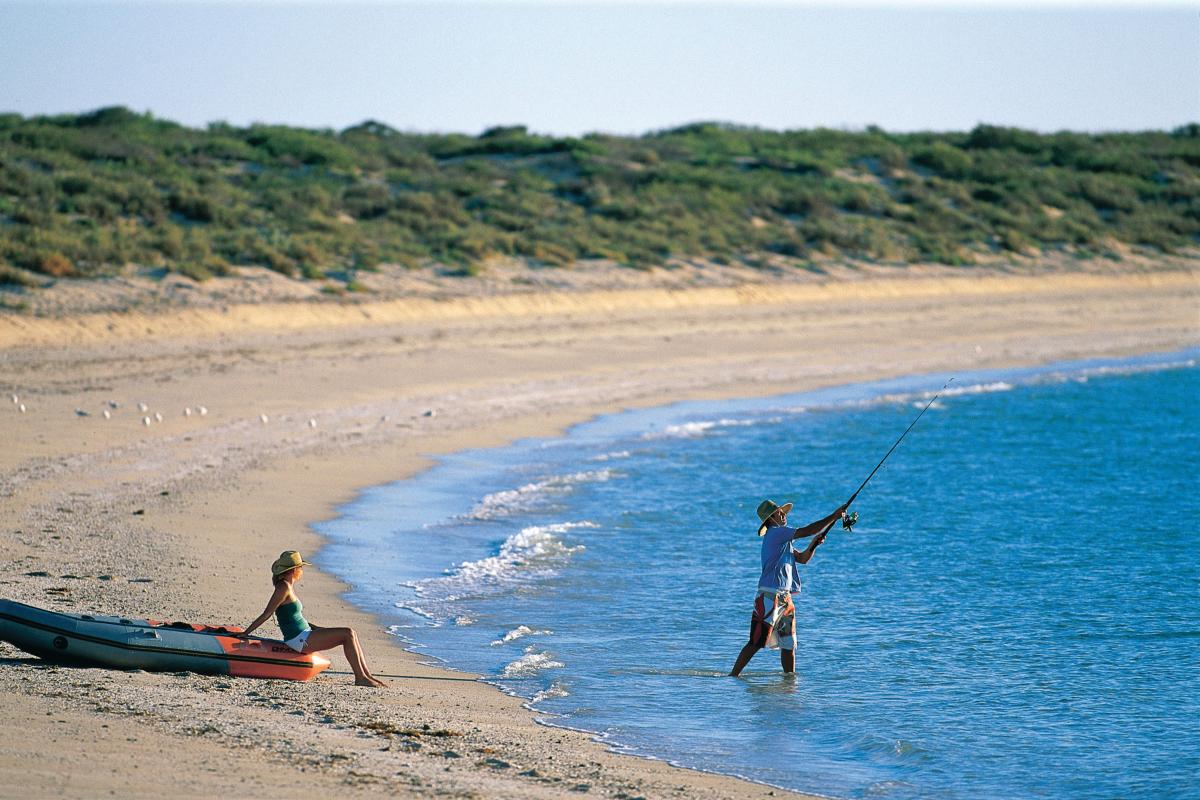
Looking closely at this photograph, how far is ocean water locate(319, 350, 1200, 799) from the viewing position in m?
8.27

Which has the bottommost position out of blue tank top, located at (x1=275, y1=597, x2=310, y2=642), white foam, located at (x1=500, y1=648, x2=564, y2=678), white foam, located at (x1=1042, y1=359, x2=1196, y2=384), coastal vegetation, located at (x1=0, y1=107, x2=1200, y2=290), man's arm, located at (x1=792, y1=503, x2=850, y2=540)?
white foam, located at (x1=500, y1=648, x2=564, y2=678)

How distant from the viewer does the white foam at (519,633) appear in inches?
401

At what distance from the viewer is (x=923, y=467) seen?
19641 mm

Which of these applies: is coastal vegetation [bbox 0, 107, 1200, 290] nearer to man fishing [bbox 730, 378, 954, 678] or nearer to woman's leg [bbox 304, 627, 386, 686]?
woman's leg [bbox 304, 627, 386, 686]

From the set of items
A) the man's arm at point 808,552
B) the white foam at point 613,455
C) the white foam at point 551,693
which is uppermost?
the man's arm at point 808,552

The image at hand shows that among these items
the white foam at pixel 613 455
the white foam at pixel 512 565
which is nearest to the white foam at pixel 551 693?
the white foam at pixel 512 565

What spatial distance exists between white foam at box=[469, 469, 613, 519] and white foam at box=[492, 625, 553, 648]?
12.7 feet

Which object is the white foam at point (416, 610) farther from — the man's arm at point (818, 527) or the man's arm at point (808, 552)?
the man's arm at point (818, 527)

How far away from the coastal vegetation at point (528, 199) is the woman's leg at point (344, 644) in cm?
1555

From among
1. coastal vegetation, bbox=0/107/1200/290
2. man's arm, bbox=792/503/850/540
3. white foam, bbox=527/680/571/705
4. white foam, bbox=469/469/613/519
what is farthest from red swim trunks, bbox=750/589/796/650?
coastal vegetation, bbox=0/107/1200/290

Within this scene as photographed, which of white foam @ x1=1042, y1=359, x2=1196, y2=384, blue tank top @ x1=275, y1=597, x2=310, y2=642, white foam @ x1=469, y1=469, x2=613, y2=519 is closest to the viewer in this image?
blue tank top @ x1=275, y1=597, x2=310, y2=642

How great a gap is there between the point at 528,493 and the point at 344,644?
7275 millimetres

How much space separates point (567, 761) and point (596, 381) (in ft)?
53.3

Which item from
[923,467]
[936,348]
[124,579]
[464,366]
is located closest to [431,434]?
[464,366]
